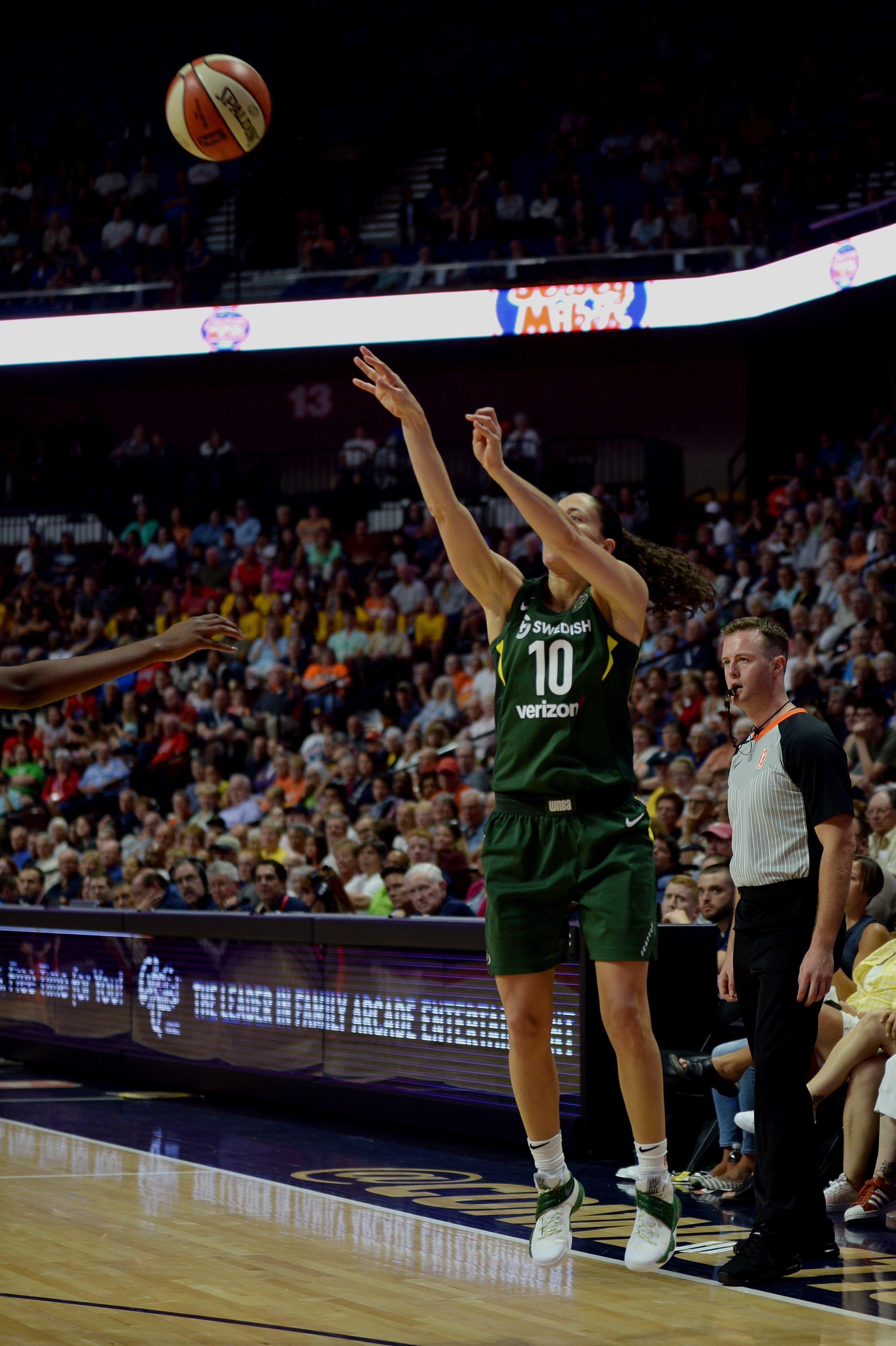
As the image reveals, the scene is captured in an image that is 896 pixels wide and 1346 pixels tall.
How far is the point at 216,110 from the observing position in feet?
35.4

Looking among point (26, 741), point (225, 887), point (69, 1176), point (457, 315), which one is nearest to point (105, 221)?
point (457, 315)

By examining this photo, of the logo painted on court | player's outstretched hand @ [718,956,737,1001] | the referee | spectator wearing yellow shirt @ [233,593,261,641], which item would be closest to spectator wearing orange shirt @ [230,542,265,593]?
spectator wearing yellow shirt @ [233,593,261,641]

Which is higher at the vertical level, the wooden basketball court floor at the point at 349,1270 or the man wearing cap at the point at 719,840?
the man wearing cap at the point at 719,840

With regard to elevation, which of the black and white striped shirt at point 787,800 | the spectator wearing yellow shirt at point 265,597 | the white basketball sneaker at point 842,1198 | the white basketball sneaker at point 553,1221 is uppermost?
the spectator wearing yellow shirt at point 265,597

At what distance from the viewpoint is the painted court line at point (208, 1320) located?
4070mm

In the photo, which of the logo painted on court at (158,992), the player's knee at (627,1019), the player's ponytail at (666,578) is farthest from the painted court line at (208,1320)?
the logo painted on court at (158,992)

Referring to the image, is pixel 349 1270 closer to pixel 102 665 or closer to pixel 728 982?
pixel 728 982

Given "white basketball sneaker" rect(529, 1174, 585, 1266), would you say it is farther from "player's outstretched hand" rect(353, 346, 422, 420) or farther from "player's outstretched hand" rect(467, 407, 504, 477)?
"player's outstretched hand" rect(353, 346, 422, 420)

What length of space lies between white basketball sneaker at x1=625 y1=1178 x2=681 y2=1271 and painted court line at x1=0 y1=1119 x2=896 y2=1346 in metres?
0.50

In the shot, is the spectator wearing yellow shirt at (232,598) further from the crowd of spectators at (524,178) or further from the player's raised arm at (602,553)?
the player's raised arm at (602,553)

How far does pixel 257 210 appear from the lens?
70.9 feet

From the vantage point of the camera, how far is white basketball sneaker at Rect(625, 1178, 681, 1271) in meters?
4.30

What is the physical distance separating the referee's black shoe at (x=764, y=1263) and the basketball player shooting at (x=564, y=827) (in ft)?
1.74

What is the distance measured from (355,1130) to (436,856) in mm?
2595
